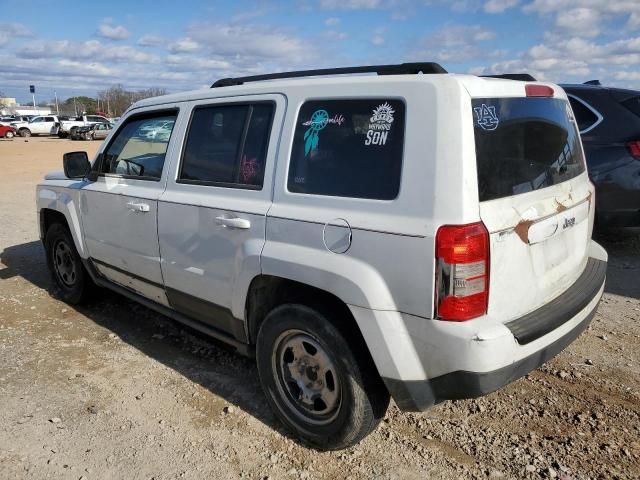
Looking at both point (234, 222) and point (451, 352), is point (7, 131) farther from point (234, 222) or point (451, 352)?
point (451, 352)

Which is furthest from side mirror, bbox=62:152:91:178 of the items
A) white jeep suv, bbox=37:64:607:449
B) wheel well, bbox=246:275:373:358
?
wheel well, bbox=246:275:373:358

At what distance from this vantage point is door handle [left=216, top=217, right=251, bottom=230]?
2.94m

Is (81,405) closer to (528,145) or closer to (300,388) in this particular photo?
(300,388)

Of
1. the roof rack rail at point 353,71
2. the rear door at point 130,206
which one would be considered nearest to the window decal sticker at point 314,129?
the roof rack rail at point 353,71

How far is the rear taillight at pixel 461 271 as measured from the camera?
7.25ft

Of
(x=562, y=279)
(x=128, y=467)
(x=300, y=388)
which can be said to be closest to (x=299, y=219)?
(x=300, y=388)

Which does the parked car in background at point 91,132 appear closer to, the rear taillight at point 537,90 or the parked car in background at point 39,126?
the parked car in background at point 39,126

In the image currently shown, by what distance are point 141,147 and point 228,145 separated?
3.86 ft

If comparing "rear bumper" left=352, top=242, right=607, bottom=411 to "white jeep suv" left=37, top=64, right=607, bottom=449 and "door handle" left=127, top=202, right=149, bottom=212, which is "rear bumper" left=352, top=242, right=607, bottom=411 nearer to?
"white jeep suv" left=37, top=64, right=607, bottom=449

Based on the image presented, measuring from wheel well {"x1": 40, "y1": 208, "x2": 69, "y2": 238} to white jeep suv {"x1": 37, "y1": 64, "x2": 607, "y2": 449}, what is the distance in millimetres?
1821

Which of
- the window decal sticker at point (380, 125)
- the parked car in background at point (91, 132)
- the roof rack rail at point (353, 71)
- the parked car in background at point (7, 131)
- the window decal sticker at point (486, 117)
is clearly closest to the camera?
the window decal sticker at point (486, 117)

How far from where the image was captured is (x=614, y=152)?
5.48 m

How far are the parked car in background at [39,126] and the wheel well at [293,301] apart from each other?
1750 inches

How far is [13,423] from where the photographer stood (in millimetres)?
3219
